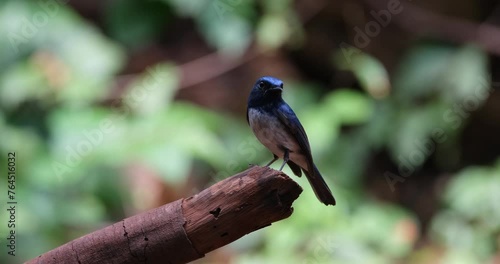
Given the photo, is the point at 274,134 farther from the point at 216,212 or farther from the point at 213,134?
the point at 213,134

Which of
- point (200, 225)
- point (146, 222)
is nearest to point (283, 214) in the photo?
point (200, 225)

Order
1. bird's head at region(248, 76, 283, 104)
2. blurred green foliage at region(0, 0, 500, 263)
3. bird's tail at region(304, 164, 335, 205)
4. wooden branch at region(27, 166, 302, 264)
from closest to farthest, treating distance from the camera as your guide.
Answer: wooden branch at region(27, 166, 302, 264), bird's head at region(248, 76, 283, 104), bird's tail at region(304, 164, 335, 205), blurred green foliage at region(0, 0, 500, 263)

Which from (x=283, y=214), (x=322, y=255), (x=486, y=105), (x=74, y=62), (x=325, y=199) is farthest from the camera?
(x=486, y=105)

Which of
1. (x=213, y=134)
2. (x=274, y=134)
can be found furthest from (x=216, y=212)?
(x=213, y=134)

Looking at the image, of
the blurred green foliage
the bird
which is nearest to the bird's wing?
the bird

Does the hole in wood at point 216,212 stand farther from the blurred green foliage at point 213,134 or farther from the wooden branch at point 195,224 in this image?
the blurred green foliage at point 213,134

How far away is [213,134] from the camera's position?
498cm

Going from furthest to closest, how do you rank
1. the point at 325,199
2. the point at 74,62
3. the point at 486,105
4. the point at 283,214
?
the point at 486,105
the point at 74,62
the point at 325,199
the point at 283,214

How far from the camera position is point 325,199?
257 cm

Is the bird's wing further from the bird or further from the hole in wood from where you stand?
the hole in wood

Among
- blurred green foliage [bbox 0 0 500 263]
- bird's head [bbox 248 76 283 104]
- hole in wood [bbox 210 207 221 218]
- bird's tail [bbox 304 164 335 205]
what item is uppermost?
blurred green foliage [bbox 0 0 500 263]

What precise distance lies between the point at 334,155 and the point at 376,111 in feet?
1.47

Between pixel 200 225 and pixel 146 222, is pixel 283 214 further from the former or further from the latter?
pixel 146 222

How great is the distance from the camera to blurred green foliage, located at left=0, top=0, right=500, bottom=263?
4203mm
